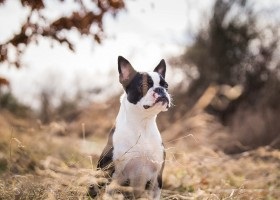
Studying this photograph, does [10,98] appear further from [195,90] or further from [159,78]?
[159,78]

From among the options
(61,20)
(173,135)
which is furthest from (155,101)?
(173,135)

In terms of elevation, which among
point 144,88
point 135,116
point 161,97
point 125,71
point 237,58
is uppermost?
point 237,58

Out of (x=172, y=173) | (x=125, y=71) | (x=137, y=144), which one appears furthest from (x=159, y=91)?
(x=172, y=173)

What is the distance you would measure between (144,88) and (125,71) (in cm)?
30

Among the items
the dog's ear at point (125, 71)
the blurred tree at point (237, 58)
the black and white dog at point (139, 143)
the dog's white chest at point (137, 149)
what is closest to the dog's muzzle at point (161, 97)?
the black and white dog at point (139, 143)

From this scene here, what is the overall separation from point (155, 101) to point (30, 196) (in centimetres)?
134

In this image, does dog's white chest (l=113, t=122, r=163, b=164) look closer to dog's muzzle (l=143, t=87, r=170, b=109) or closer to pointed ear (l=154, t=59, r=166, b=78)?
dog's muzzle (l=143, t=87, r=170, b=109)

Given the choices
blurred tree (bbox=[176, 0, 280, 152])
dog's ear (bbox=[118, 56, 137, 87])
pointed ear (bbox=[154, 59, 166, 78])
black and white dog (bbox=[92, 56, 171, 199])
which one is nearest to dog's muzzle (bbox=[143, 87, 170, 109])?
black and white dog (bbox=[92, 56, 171, 199])

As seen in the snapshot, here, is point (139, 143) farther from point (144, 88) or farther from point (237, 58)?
point (237, 58)

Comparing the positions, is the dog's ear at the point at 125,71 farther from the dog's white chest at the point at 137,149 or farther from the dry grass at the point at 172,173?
the dry grass at the point at 172,173

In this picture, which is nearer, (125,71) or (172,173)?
(125,71)

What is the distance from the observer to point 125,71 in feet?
16.0

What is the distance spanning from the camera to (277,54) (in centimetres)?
1498

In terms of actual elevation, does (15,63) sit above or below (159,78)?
above
